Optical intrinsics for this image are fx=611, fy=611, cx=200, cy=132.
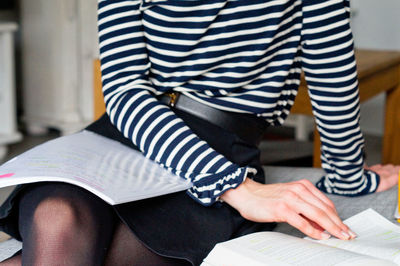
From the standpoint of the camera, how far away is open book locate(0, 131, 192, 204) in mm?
709

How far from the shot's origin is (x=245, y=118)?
93cm

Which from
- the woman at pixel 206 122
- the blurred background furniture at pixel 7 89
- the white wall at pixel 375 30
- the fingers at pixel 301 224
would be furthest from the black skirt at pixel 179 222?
the white wall at pixel 375 30

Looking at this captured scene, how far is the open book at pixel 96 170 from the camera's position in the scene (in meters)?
0.71

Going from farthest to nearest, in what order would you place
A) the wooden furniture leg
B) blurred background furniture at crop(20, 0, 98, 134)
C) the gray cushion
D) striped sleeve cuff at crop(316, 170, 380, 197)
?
1. blurred background furniture at crop(20, 0, 98, 134)
2. the wooden furniture leg
3. striped sleeve cuff at crop(316, 170, 380, 197)
4. the gray cushion

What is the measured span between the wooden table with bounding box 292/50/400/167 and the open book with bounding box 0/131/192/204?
0.71 meters

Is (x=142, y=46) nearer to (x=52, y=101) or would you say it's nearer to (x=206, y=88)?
(x=206, y=88)

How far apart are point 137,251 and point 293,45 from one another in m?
0.41

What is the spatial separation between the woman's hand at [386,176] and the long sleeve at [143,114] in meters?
0.38

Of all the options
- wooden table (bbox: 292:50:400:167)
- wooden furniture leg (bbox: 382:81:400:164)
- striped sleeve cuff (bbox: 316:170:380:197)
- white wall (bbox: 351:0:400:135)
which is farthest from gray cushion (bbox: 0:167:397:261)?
white wall (bbox: 351:0:400:135)

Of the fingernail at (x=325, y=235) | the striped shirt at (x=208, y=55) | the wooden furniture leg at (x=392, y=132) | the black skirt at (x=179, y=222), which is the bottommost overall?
the wooden furniture leg at (x=392, y=132)

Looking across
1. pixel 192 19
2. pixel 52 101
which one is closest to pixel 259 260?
pixel 192 19

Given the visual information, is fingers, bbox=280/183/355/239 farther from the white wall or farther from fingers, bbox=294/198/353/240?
the white wall

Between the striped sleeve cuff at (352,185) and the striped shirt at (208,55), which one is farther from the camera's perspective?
the striped sleeve cuff at (352,185)

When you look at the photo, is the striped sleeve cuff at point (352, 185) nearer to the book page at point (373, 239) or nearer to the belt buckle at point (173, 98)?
the book page at point (373, 239)
